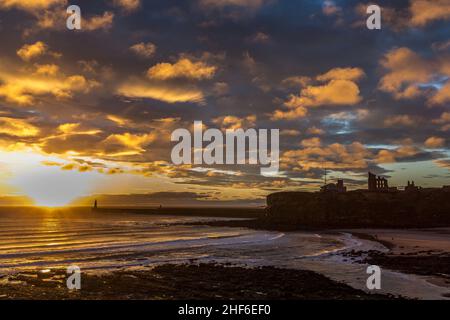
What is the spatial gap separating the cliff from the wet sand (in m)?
58.2

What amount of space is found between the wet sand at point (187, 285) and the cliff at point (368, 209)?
58241mm

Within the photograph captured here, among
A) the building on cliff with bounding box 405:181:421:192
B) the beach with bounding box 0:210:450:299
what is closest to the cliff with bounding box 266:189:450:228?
the building on cliff with bounding box 405:181:421:192

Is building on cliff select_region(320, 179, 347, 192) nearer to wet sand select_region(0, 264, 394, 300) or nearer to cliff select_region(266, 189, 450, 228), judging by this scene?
cliff select_region(266, 189, 450, 228)

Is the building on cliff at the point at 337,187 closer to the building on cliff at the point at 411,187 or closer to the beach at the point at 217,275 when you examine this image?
the building on cliff at the point at 411,187

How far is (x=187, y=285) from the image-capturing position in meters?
22.4

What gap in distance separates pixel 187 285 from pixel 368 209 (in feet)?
250

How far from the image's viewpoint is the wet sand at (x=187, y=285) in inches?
775

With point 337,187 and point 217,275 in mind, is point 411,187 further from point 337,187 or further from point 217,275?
point 217,275

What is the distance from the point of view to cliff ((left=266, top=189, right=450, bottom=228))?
8412 centimetres

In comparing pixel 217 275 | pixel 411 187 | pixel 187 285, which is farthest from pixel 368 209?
pixel 187 285

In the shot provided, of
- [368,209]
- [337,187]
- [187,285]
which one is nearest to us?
[187,285]

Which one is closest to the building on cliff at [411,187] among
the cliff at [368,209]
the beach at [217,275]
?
the cliff at [368,209]
